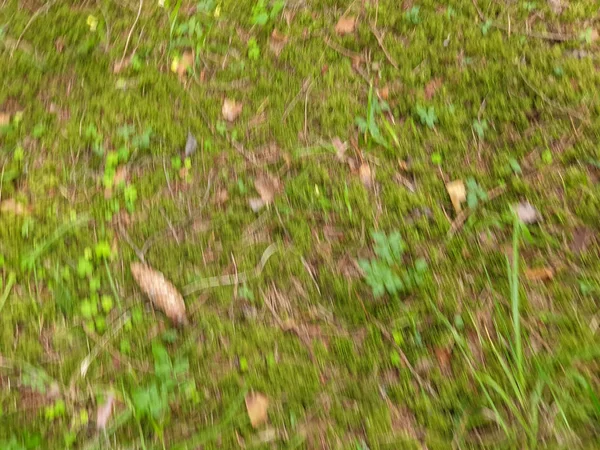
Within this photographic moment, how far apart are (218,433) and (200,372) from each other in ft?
0.71

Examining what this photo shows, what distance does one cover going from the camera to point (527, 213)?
72.6 inches

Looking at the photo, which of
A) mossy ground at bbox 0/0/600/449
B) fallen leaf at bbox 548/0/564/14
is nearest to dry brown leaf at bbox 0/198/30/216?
mossy ground at bbox 0/0/600/449

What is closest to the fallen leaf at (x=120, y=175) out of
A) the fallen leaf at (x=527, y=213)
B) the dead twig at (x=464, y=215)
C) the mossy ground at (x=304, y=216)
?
the mossy ground at (x=304, y=216)

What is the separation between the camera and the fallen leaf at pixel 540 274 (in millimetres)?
1731

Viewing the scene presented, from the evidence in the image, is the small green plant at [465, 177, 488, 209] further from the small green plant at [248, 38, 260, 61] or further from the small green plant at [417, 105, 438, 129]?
the small green plant at [248, 38, 260, 61]

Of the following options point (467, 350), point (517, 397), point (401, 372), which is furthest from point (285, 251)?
point (517, 397)

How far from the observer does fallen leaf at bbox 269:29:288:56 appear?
2.26 m

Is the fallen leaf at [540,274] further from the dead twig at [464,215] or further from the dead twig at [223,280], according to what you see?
the dead twig at [223,280]

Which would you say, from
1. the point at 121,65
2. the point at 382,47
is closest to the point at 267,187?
the point at 382,47

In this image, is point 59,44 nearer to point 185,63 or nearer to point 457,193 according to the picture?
point 185,63

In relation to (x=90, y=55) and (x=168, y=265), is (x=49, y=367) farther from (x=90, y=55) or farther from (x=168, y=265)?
(x=90, y=55)

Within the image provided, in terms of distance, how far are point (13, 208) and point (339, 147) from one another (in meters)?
1.42

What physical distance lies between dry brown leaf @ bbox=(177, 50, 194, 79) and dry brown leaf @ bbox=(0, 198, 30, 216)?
91 cm

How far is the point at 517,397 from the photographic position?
1.57m
